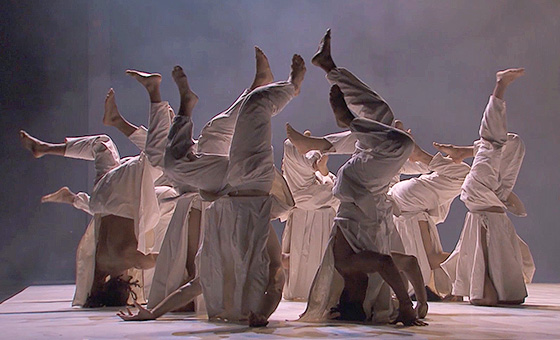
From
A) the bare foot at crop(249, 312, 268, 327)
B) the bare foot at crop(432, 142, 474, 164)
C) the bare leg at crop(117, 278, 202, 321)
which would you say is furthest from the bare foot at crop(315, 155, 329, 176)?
the bare foot at crop(249, 312, 268, 327)

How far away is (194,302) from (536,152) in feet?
22.2

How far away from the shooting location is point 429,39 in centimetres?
1104

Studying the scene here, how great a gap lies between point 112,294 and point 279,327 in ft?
7.76

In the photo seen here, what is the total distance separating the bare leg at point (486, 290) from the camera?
19.6 feet

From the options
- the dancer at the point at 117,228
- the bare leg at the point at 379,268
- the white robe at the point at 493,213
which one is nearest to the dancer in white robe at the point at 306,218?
the white robe at the point at 493,213

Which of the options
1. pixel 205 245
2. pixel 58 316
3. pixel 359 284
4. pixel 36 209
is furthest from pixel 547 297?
pixel 36 209

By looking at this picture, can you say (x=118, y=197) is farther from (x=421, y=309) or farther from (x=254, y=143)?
(x=421, y=309)

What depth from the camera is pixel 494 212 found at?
6.11 meters

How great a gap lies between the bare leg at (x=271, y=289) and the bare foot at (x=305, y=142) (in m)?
0.83

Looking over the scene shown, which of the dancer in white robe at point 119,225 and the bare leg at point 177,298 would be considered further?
the dancer in white robe at point 119,225

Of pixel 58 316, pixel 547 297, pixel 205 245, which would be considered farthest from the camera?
pixel 547 297

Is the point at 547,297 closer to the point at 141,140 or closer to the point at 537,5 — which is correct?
the point at 141,140

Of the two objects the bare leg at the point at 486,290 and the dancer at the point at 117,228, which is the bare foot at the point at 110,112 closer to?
the dancer at the point at 117,228

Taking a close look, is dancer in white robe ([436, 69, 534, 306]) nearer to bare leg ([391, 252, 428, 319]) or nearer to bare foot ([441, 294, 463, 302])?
bare foot ([441, 294, 463, 302])
